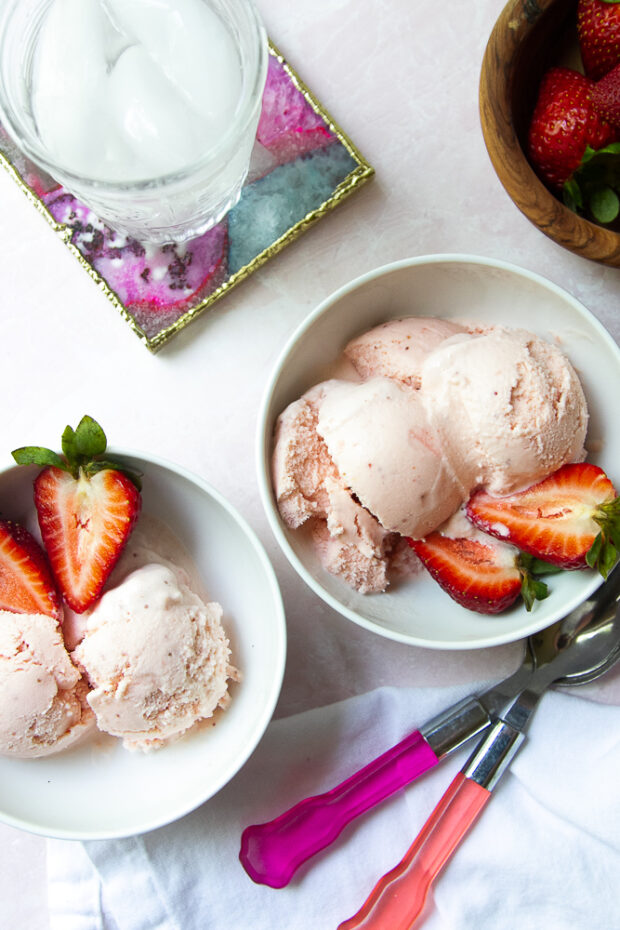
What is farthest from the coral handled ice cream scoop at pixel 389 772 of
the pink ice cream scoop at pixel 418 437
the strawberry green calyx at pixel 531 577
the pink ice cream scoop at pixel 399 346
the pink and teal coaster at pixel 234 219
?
the pink and teal coaster at pixel 234 219

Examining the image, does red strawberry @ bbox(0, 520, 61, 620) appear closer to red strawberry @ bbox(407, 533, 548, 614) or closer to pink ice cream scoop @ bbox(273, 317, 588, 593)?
pink ice cream scoop @ bbox(273, 317, 588, 593)

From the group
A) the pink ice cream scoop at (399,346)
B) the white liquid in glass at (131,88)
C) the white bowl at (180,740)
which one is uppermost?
the white liquid in glass at (131,88)

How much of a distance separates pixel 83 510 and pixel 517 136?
714 millimetres

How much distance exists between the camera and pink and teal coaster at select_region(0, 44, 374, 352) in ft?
3.66

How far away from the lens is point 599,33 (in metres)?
0.97

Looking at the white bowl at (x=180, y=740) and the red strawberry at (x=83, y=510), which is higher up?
the red strawberry at (x=83, y=510)

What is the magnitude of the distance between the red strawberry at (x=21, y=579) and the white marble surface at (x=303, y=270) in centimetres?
19

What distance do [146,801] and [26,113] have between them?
91cm

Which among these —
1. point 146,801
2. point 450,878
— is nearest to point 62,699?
point 146,801

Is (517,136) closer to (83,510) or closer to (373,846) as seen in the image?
(83,510)

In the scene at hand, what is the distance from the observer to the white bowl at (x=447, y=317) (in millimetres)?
1005

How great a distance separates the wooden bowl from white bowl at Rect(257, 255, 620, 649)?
0.10 m

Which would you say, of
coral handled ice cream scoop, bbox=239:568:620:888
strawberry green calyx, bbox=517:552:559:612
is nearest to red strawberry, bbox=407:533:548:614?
strawberry green calyx, bbox=517:552:559:612

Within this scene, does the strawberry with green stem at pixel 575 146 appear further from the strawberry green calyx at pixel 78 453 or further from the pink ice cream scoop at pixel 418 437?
the strawberry green calyx at pixel 78 453
